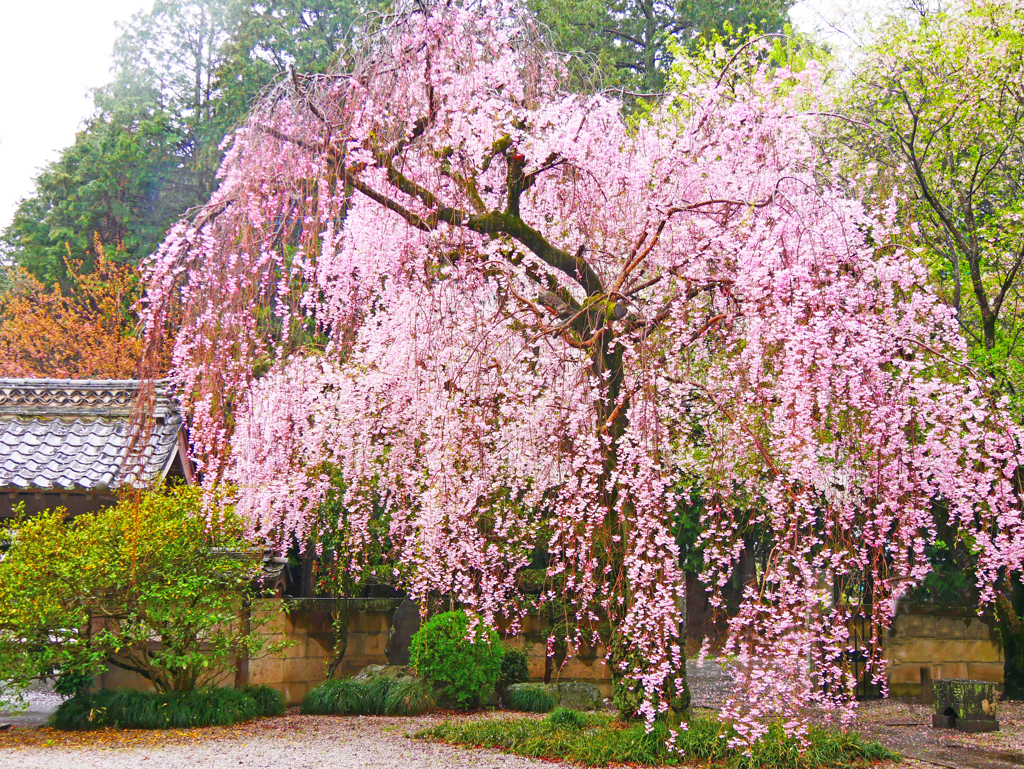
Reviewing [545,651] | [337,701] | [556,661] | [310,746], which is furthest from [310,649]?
[556,661]

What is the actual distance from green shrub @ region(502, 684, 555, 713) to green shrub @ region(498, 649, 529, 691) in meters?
0.35

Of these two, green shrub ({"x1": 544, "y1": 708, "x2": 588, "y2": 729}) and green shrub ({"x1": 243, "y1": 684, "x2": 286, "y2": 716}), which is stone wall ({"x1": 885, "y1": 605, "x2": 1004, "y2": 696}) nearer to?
green shrub ({"x1": 544, "y1": 708, "x2": 588, "y2": 729})

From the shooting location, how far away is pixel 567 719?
6938 millimetres

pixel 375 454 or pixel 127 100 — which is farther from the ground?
pixel 127 100

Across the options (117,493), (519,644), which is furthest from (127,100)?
(519,644)

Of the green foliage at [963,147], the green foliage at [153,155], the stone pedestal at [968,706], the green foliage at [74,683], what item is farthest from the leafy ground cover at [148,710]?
the green foliage at [153,155]

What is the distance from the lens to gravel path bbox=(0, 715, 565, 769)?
211 inches

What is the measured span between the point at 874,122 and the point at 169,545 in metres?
8.35

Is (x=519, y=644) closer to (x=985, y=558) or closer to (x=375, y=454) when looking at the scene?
(x=375, y=454)

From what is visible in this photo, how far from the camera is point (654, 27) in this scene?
17.8 meters

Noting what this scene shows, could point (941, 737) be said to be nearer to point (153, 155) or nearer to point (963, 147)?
point (963, 147)

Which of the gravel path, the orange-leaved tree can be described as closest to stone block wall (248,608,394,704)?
the gravel path

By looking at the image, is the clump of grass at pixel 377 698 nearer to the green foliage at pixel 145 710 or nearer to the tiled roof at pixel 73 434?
the green foliage at pixel 145 710

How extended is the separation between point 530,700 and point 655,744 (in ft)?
9.33
